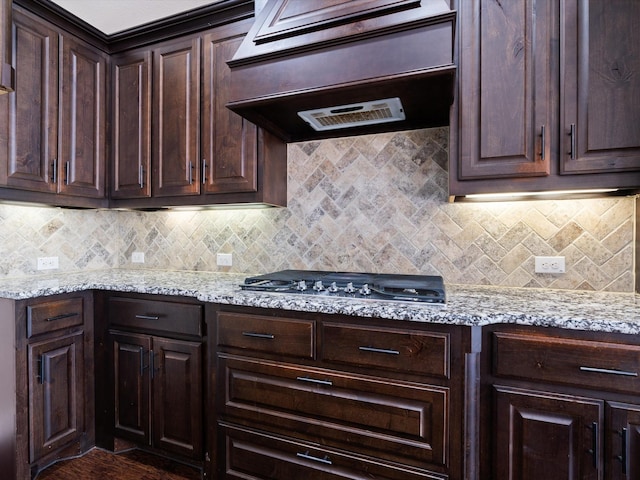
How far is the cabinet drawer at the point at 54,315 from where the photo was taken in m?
1.75

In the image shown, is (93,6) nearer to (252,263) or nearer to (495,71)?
(252,263)

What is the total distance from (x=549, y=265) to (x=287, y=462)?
61.3 inches

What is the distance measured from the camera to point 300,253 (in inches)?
89.4

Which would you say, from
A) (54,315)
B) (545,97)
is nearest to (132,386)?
(54,315)

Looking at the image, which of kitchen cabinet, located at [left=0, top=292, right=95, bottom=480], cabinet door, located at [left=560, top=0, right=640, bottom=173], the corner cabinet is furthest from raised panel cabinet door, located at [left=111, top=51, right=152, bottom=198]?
cabinet door, located at [left=560, top=0, right=640, bottom=173]

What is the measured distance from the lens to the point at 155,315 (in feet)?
6.18

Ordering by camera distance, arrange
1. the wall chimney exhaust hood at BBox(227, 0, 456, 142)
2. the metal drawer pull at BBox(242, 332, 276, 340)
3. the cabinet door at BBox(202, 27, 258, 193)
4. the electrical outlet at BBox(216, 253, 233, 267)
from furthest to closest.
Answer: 1. the electrical outlet at BBox(216, 253, 233, 267)
2. the cabinet door at BBox(202, 27, 258, 193)
3. the metal drawer pull at BBox(242, 332, 276, 340)
4. the wall chimney exhaust hood at BBox(227, 0, 456, 142)

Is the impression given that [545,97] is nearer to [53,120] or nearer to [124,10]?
[124,10]

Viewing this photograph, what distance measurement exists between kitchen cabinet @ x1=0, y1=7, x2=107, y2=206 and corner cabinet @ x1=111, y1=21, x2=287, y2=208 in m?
0.12

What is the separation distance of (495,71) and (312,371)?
148 cm

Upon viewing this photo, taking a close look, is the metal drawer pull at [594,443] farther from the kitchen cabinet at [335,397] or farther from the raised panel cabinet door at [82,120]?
the raised panel cabinet door at [82,120]

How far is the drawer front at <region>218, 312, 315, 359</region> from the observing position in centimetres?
149

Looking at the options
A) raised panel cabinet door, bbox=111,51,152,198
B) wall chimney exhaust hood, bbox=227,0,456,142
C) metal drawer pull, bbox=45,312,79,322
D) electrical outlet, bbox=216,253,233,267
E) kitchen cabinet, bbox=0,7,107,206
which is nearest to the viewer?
wall chimney exhaust hood, bbox=227,0,456,142

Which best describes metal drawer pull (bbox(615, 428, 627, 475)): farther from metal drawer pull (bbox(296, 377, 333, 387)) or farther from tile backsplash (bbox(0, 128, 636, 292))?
metal drawer pull (bbox(296, 377, 333, 387))
